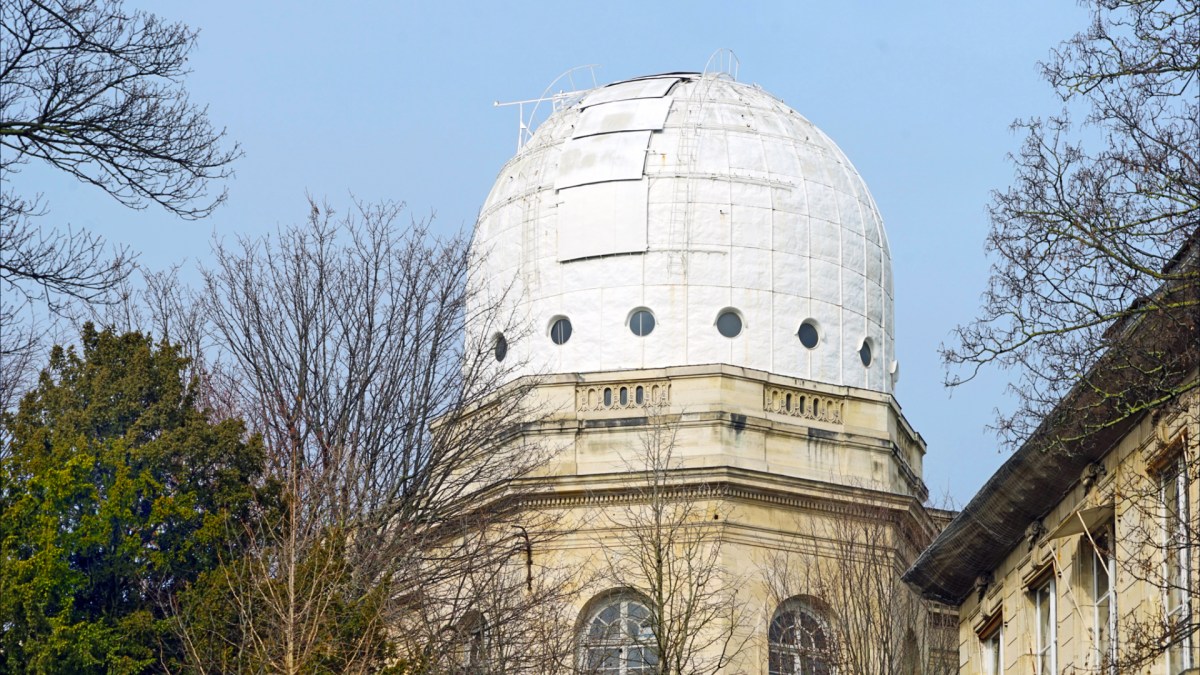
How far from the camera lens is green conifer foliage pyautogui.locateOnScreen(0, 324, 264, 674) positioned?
111ft

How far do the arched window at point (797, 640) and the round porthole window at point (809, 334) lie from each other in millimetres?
5614

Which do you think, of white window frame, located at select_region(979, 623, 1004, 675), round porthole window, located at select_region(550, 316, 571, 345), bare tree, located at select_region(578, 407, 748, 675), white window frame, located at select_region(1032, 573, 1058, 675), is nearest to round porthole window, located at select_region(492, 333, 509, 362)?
round porthole window, located at select_region(550, 316, 571, 345)

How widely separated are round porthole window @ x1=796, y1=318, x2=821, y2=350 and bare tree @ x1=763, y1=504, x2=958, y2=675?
14.1 ft

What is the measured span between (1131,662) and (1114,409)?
290 cm

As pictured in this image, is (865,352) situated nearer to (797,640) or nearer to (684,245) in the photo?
(684,245)

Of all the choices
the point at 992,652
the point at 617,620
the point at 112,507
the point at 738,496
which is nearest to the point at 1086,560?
the point at 992,652

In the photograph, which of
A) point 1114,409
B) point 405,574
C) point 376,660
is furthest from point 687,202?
point 1114,409

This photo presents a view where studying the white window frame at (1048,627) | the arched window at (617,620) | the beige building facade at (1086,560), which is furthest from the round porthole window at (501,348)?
the white window frame at (1048,627)

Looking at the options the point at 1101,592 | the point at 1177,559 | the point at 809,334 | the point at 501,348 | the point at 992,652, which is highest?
the point at 809,334

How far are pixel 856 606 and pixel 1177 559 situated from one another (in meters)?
24.4

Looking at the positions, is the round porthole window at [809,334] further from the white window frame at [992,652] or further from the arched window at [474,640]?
the white window frame at [992,652]

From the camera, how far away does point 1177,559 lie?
974 inches

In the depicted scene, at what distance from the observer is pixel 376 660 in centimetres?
3008

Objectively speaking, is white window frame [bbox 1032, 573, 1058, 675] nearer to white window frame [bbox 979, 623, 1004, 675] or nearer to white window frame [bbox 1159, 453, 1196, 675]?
white window frame [bbox 979, 623, 1004, 675]
